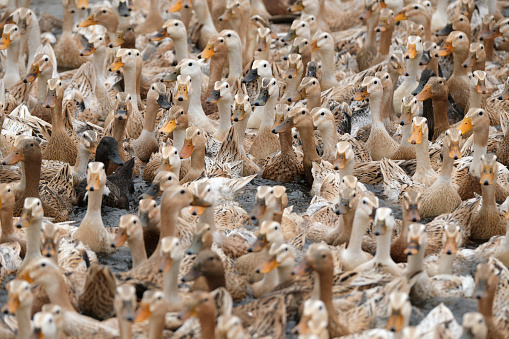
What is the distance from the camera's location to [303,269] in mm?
8375

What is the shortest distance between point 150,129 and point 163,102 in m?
0.36

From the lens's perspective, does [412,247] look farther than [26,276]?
Yes

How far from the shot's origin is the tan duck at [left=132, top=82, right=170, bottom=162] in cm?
1201

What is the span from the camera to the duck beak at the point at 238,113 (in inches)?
451

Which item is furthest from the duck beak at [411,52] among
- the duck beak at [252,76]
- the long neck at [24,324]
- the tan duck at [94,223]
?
the long neck at [24,324]

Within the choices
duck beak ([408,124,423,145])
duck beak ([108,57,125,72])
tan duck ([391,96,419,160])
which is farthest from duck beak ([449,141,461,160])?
duck beak ([108,57,125,72])

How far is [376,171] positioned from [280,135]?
3.80 feet

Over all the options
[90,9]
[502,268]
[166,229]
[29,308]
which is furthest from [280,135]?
[90,9]

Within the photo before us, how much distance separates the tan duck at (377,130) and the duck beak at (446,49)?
5.04ft

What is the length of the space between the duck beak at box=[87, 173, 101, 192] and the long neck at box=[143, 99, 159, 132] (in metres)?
2.42

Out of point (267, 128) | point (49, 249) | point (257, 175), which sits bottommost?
point (257, 175)

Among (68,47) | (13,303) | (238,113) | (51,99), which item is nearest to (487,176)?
(238,113)

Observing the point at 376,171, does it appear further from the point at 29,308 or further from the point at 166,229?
the point at 29,308

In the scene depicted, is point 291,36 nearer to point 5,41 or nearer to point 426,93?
point 426,93
